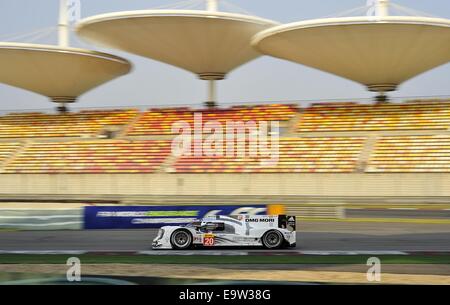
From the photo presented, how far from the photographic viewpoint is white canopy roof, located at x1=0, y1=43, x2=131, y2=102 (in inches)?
2151

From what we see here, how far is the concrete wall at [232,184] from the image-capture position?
→ 3819 cm

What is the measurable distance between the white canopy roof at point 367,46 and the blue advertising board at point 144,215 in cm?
2308

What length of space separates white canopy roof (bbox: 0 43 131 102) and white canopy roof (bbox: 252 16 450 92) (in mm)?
15978

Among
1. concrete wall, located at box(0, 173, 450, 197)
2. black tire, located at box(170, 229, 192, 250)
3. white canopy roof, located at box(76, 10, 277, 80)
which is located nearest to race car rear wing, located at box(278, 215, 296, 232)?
black tire, located at box(170, 229, 192, 250)

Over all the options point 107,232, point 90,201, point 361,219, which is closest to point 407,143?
point 361,219

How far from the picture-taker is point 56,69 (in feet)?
A: 186

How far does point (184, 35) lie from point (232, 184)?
49.0 ft

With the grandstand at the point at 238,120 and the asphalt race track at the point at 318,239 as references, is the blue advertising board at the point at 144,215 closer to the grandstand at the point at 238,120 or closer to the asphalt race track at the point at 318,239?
the asphalt race track at the point at 318,239

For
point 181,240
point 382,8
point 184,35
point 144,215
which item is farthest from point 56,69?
point 181,240

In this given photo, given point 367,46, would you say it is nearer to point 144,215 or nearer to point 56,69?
point 144,215

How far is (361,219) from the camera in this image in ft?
95.9

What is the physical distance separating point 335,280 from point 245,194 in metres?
27.6

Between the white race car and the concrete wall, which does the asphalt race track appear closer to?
the white race car
